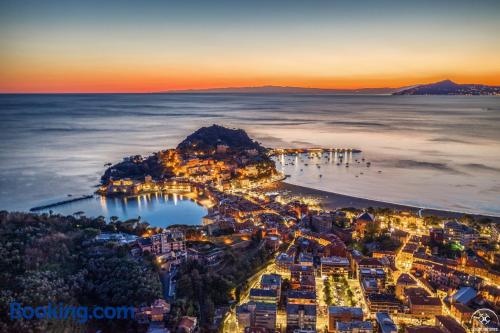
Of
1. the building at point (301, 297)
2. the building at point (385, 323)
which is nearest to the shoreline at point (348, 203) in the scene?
the building at point (301, 297)

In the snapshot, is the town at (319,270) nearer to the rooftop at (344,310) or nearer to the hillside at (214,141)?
the rooftop at (344,310)

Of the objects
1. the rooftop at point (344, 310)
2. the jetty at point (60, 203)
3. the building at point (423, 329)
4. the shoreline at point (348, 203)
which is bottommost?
the building at point (423, 329)

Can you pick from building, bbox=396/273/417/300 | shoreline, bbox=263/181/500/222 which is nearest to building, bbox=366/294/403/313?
building, bbox=396/273/417/300

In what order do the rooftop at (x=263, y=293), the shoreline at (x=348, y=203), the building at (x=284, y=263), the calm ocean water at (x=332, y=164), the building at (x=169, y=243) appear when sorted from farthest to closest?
the calm ocean water at (x=332, y=164) → the shoreline at (x=348, y=203) → the building at (x=169, y=243) → the building at (x=284, y=263) → the rooftop at (x=263, y=293)

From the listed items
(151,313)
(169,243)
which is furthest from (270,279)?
(169,243)

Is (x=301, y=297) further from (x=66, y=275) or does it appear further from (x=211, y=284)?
(x=66, y=275)
